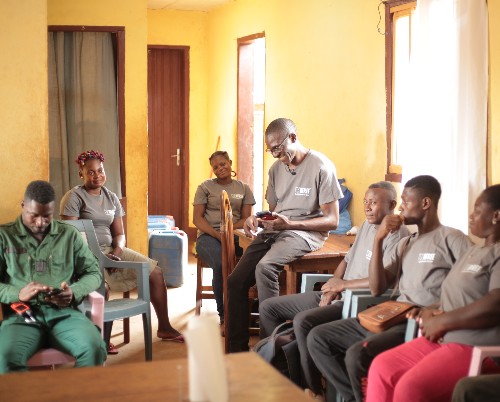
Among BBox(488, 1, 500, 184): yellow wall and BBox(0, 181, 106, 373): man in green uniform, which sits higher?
BBox(488, 1, 500, 184): yellow wall

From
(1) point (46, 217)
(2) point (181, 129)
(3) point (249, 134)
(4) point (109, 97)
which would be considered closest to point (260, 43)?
(3) point (249, 134)

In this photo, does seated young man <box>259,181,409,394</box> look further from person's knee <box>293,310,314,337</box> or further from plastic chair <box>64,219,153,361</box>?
plastic chair <box>64,219,153,361</box>

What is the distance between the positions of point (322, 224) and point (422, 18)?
138 cm

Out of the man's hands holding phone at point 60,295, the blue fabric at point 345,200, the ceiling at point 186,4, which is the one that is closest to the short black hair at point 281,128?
the blue fabric at point 345,200

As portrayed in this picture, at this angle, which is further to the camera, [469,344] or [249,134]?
[249,134]

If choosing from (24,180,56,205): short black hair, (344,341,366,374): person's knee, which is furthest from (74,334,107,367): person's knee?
(344,341,366,374): person's knee

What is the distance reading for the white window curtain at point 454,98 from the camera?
473cm

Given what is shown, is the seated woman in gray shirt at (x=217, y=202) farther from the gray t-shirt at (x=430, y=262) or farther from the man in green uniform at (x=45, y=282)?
Answer: the gray t-shirt at (x=430, y=262)

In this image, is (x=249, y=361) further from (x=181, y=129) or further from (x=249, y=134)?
(x=181, y=129)

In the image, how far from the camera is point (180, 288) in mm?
7277

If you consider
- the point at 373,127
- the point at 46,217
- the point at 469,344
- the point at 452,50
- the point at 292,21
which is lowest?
the point at 469,344

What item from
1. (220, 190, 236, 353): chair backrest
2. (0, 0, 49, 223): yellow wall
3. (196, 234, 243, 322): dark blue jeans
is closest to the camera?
(220, 190, 236, 353): chair backrest

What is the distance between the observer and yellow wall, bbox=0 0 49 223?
5.15 metres

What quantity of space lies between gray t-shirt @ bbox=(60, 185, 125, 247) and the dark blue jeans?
751 millimetres
